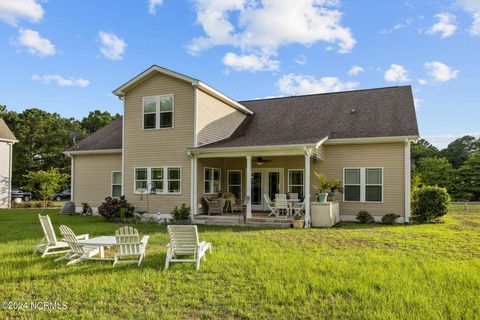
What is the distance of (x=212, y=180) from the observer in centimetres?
1625

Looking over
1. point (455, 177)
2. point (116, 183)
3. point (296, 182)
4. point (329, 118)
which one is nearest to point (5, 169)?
point (116, 183)

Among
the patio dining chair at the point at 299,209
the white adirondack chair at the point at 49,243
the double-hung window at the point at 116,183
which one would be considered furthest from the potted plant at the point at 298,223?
the double-hung window at the point at 116,183

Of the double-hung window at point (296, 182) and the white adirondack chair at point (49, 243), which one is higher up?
the double-hung window at point (296, 182)

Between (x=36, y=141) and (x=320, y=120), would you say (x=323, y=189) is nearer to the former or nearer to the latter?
(x=320, y=120)

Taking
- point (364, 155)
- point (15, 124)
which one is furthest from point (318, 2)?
point (15, 124)

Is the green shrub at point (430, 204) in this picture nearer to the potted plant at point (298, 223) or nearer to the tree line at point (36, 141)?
the potted plant at point (298, 223)

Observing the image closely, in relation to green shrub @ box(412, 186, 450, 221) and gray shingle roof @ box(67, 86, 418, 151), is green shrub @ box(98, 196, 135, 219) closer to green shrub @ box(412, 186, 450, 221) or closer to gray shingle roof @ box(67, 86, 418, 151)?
gray shingle roof @ box(67, 86, 418, 151)

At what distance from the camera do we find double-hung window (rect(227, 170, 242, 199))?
56.7 feet

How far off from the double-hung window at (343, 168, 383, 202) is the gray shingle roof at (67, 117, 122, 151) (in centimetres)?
1093

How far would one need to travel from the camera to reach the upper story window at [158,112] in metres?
15.1

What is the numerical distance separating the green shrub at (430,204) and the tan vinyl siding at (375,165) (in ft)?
2.16

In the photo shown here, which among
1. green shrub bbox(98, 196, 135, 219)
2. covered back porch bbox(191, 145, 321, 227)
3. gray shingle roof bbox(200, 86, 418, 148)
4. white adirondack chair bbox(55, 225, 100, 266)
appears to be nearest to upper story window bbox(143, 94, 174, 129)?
covered back porch bbox(191, 145, 321, 227)

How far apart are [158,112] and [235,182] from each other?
5033mm

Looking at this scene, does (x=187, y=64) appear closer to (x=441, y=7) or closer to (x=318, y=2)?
(x=318, y=2)
